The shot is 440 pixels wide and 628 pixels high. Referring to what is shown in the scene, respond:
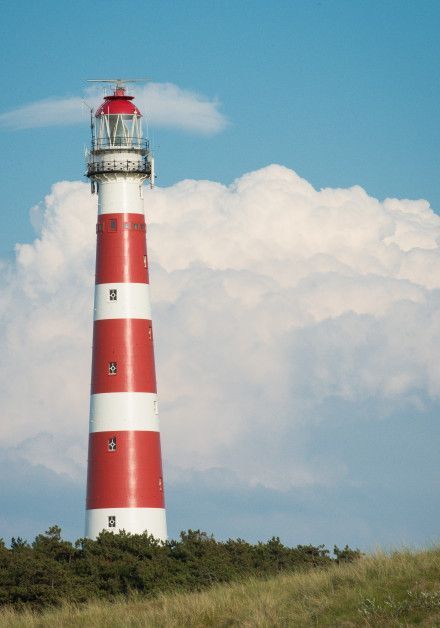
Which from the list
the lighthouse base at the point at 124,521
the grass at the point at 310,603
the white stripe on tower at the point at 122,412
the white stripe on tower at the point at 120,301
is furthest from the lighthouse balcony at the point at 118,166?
the grass at the point at 310,603

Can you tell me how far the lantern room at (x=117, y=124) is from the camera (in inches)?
2004

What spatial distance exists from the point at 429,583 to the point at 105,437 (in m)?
23.8

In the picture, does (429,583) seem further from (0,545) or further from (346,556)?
(0,545)

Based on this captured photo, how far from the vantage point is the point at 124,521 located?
46.5 m

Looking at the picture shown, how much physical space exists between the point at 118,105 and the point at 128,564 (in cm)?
2135

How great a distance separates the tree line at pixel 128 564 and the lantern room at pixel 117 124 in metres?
16.9

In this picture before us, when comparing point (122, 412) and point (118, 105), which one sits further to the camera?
point (118, 105)

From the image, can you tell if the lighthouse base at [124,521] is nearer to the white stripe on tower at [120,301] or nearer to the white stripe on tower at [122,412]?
the white stripe on tower at [122,412]

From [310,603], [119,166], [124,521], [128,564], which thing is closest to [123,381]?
[124,521]

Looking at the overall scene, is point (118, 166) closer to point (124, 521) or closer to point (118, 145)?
point (118, 145)

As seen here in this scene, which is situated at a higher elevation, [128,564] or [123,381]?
[123,381]

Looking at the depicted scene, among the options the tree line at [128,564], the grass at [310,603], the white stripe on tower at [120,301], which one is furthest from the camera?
the white stripe on tower at [120,301]

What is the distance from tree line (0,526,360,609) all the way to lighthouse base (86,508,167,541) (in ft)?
16.9

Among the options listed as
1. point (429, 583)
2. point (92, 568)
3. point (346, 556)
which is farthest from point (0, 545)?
point (429, 583)
